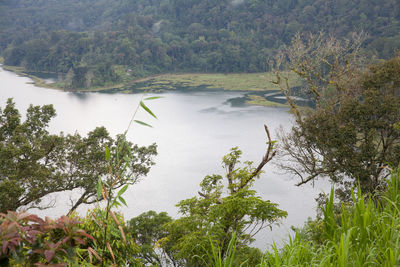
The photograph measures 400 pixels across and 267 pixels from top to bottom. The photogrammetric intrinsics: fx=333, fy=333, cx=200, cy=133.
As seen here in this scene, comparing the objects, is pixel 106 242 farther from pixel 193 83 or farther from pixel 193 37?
pixel 193 37

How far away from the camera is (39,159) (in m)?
8.70

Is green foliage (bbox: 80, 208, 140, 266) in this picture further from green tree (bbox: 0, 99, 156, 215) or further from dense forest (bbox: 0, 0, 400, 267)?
green tree (bbox: 0, 99, 156, 215)

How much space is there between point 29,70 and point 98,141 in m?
62.5

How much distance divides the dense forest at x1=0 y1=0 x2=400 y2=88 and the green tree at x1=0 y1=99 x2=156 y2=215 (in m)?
41.8

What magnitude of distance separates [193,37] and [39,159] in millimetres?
72151

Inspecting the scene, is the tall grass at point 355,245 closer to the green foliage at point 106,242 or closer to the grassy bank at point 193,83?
the green foliage at point 106,242

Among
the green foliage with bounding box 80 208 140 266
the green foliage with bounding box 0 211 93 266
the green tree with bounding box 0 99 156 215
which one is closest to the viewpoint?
the green foliage with bounding box 0 211 93 266

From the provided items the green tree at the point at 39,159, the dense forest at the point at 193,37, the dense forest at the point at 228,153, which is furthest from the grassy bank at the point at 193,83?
the green tree at the point at 39,159

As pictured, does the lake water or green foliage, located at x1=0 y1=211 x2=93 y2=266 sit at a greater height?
green foliage, located at x1=0 y1=211 x2=93 y2=266

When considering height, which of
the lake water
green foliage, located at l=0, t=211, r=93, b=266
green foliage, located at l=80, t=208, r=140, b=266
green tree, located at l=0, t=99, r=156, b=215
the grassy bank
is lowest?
the lake water

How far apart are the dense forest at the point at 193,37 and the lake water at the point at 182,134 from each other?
42.5ft

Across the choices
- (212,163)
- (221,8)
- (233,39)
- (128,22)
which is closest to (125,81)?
(233,39)

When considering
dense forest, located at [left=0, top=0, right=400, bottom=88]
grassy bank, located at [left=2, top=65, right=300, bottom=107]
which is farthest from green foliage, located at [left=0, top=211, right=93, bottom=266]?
dense forest, located at [left=0, top=0, right=400, bottom=88]

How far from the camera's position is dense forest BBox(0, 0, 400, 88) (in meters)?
59.1
